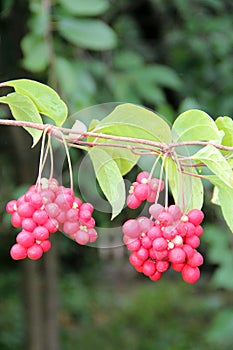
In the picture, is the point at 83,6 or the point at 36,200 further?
the point at 83,6

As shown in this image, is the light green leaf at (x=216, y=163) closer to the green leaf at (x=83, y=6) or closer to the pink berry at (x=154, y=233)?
the pink berry at (x=154, y=233)

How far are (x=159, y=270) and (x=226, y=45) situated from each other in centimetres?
163

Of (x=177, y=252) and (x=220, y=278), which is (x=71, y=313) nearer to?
(x=220, y=278)

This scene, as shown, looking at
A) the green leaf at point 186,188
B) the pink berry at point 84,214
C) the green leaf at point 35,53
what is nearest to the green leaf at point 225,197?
the green leaf at point 186,188

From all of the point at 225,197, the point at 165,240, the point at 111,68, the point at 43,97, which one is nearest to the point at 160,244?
the point at 165,240

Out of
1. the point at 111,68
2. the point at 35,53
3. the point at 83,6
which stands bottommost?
the point at 111,68

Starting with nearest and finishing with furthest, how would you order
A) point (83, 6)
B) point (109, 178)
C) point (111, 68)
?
1. point (109, 178)
2. point (83, 6)
3. point (111, 68)

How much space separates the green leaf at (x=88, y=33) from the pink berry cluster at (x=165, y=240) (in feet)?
3.43

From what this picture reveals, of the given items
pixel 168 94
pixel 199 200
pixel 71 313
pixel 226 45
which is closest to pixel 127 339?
pixel 71 313

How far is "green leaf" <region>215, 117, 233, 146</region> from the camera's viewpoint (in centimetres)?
82

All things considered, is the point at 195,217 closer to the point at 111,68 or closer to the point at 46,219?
the point at 46,219

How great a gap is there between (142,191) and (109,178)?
54 millimetres

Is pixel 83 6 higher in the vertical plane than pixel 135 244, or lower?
higher

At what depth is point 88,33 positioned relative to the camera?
1.76 metres
